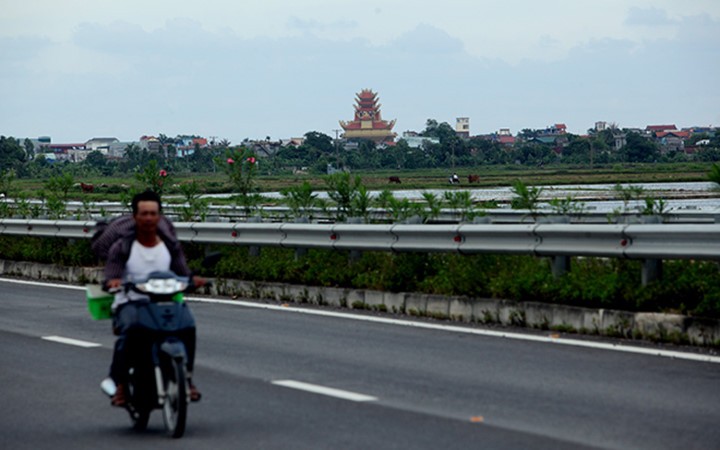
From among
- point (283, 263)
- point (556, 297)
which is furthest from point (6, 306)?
point (556, 297)

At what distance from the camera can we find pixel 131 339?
8578mm

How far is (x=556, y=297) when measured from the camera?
45.8 ft

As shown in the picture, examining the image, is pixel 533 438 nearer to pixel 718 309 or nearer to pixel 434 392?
pixel 434 392

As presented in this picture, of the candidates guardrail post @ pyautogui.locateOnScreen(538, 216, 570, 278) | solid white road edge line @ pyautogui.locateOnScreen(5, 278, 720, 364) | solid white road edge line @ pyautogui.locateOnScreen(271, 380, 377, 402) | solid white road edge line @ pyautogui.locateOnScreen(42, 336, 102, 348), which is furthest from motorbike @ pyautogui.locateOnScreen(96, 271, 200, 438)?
guardrail post @ pyautogui.locateOnScreen(538, 216, 570, 278)

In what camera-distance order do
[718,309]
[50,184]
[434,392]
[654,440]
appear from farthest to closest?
[50,184], [718,309], [434,392], [654,440]

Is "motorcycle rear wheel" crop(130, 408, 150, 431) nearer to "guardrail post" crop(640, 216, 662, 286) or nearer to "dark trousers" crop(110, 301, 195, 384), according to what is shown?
"dark trousers" crop(110, 301, 195, 384)

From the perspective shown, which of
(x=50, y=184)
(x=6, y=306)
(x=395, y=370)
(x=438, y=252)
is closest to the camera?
(x=395, y=370)

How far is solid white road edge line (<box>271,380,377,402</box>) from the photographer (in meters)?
9.91

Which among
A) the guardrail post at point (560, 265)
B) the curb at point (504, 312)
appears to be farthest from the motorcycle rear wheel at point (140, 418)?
the guardrail post at point (560, 265)

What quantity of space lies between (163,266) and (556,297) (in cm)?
606

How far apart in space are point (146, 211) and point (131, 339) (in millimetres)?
797

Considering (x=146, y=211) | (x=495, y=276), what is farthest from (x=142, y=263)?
(x=495, y=276)

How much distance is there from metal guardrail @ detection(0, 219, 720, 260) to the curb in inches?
26.0

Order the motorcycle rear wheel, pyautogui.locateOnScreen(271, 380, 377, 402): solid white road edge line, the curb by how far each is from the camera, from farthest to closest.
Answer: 1. the curb
2. pyautogui.locateOnScreen(271, 380, 377, 402): solid white road edge line
3. the motorcycle rear wheel
